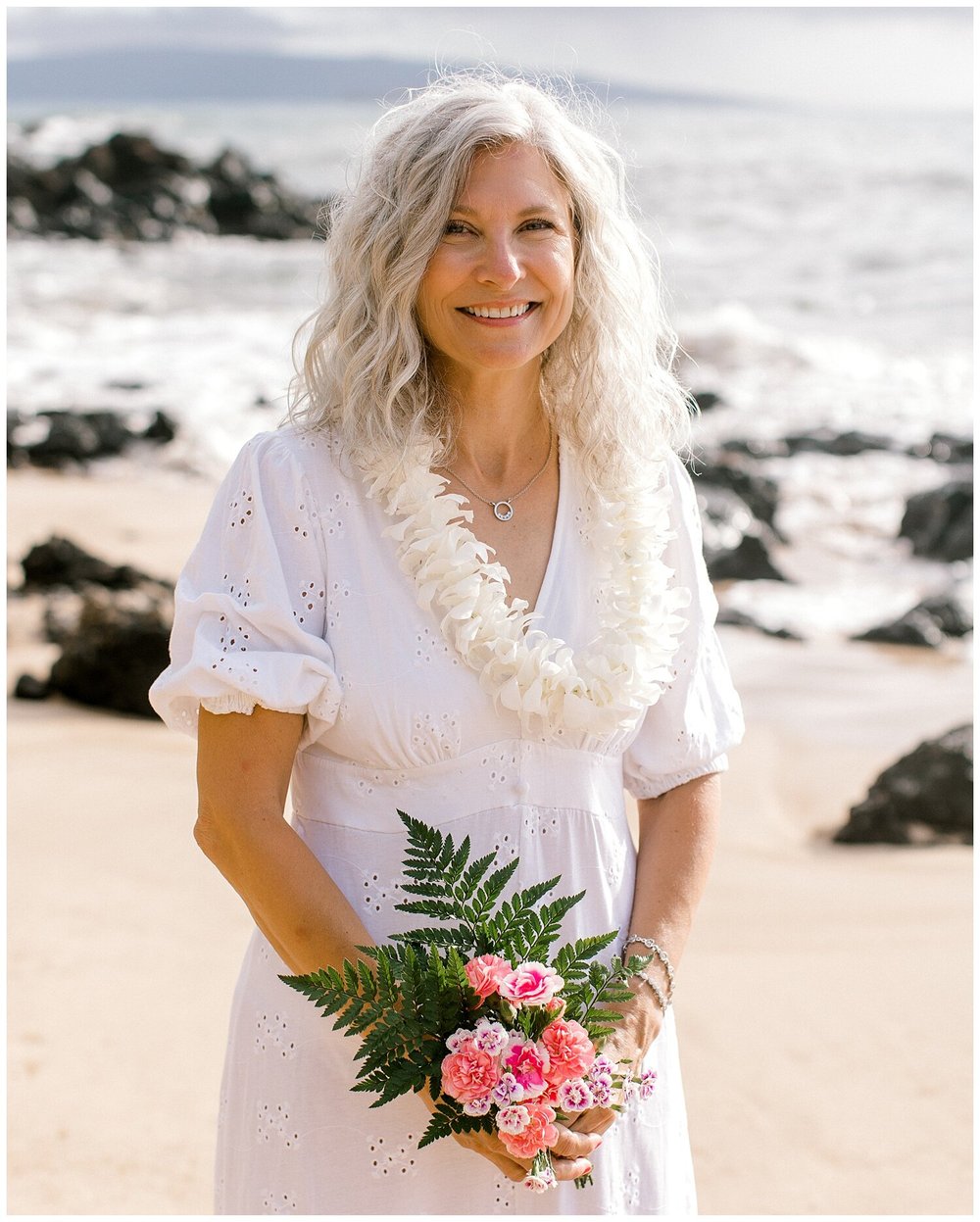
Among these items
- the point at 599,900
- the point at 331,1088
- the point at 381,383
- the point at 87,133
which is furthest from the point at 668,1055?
the point at 87,133

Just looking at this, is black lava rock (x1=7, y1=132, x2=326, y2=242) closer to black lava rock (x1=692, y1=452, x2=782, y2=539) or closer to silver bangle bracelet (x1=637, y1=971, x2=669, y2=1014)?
black lava rock (x1=692, y1=452, x2=782, y2=539)

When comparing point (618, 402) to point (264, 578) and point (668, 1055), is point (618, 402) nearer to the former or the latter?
point (264, 578)

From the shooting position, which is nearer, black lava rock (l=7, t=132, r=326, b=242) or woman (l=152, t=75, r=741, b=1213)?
woman (l=152, t=75, r=741, b=1213)

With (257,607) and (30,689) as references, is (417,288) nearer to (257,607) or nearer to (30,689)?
(257,607)

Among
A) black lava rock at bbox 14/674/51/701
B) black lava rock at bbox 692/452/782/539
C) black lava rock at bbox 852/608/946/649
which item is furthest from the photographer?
black lava rock at bbox 692/452/782/539

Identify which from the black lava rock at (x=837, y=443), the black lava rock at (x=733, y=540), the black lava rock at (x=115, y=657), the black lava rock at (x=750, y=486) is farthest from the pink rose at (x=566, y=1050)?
the black lava rock at (x=837, y=443)

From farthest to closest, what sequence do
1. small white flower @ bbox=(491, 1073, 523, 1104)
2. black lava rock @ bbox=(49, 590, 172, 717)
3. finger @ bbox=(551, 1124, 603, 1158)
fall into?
1. black lava rock @ bbox=(49, 590, 172, 717)
2. finger @ bbox=(551, 1124, 603, 1158)
3. small white flower @ bbox=(491, 1073, 523, 1104)

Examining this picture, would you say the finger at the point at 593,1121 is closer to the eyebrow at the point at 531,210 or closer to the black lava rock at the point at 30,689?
the eyebrow at the point at 531,210

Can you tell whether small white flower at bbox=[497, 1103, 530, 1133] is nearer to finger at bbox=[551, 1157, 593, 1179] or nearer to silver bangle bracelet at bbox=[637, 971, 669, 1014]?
finger at bbox=[551, 1157, 593, 1179]

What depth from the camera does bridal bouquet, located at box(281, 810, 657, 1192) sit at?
191 centimetres

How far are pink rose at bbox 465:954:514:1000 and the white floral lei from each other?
1.46 feet

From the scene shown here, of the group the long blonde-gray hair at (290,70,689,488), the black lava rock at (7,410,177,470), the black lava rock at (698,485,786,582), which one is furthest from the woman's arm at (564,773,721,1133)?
the black lava rock at (7,410,177,470)

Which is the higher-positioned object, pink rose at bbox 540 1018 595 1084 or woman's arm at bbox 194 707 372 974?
woman's arm at bbox 194 707 372 974

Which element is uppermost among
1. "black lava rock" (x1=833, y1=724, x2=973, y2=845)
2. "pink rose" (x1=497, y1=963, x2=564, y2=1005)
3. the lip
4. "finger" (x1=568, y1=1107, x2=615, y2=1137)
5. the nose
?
the nose
